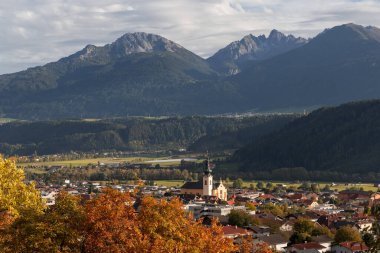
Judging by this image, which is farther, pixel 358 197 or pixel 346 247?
pixel 358 197

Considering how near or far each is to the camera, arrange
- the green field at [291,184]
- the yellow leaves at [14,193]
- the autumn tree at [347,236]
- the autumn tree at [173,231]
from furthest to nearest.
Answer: the green field at [291,184] < the autumn tree at [347,236] < the yellow leaves at [14,193] < the autumn tree at [173,231]

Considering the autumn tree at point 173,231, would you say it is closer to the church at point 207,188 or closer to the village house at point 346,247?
the village house at point 346,247

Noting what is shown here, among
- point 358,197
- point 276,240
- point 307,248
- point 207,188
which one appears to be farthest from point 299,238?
point 358,197

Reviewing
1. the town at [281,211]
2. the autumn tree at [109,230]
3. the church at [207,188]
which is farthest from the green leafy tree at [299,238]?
the church at [207,188]

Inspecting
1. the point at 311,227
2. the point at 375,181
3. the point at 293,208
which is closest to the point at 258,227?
the point at 311,227

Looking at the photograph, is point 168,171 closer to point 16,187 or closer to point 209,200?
A: point 209,200

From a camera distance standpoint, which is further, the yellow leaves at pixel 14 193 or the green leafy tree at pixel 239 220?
the green leafy tree at pixel 239 220

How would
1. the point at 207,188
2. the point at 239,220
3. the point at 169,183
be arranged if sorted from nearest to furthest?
the point at 239,220 → the point at 207,188 → the point at 169,183

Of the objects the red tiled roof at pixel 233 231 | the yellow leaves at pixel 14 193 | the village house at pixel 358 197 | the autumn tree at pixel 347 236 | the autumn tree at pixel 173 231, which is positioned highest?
the yellow leaves at pixel 14 193

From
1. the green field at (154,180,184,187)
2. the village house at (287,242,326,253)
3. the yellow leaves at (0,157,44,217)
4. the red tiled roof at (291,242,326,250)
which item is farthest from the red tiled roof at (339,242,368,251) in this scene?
the green field at (154,180,184,187)

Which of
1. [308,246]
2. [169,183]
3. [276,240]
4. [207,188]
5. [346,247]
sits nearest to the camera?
[346,247]

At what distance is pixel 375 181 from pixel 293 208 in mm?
67524

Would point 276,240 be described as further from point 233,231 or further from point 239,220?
point 239,220

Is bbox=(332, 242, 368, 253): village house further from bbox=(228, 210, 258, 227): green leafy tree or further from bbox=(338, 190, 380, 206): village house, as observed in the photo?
bbox=(338, 190, 380, 206): village house
